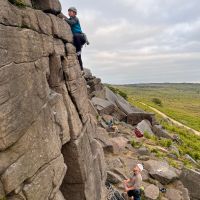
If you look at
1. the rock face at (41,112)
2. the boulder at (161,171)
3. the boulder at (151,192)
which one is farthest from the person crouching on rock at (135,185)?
the boulder at (161,171)

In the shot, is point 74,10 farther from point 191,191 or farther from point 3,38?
point 191,191

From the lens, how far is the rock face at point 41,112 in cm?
1295

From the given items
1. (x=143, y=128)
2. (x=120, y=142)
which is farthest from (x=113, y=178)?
(x=143, y=128)

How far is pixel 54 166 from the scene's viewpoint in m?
16.2

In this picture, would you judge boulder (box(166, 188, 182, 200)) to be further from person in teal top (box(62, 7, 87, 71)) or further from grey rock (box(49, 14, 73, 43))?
grey rock (box(49, 14, 73, 43))

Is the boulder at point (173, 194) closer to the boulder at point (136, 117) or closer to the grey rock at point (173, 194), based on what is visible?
the grey rock at point (173, 194)

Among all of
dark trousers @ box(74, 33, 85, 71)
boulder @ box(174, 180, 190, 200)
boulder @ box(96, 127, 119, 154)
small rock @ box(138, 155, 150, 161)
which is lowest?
boulder @ box(174, 180, 190, 200)

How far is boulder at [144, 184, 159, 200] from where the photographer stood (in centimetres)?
2663

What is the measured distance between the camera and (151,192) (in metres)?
27.2

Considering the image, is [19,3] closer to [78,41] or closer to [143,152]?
[78,41]

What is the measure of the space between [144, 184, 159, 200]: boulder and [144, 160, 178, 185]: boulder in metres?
1.80

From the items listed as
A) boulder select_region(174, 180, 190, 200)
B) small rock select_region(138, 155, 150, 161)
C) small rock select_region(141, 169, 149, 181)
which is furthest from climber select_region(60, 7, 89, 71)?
boulder select_region(174, 180, 190, 200)

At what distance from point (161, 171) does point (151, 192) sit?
358 centimetres

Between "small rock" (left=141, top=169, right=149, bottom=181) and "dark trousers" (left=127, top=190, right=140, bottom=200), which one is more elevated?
"dark trousers" (left=127, top=190, right=140, bottom=200)
